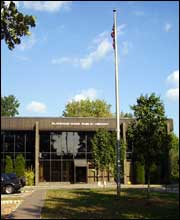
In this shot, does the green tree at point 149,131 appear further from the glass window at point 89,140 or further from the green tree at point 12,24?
the glass window at point 89,140

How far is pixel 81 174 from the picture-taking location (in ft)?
159

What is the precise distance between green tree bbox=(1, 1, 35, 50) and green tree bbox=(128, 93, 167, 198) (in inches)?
694

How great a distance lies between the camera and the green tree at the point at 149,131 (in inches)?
848

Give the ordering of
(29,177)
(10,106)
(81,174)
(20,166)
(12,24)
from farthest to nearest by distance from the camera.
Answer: (10,106) → (81,174) → (20,166) → (29,177) → (12,24)

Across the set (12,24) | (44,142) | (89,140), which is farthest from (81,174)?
(12,24)

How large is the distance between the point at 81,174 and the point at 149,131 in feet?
91.5

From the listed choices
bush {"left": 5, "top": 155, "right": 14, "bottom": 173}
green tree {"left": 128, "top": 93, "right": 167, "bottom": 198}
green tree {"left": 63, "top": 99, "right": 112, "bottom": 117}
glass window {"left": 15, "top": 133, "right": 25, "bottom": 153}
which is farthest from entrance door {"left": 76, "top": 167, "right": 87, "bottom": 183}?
green tree {"left": 63, "top": 99, "right": 112, "bottom": 117}

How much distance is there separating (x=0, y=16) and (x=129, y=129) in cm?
1840

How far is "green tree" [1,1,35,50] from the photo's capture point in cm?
433

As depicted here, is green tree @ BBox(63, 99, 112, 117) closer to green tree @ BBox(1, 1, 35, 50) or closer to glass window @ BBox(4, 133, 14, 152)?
glass window @ BBox(4, 133, 14, 152)

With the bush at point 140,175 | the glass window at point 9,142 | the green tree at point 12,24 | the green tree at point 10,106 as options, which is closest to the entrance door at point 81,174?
the bush at point 140,175

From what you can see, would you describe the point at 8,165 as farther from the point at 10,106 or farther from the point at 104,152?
the point at 10,106

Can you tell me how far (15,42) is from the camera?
4.43m

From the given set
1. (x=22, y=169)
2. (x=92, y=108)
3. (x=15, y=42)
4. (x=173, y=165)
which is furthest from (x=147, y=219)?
(x=92, y=108)
